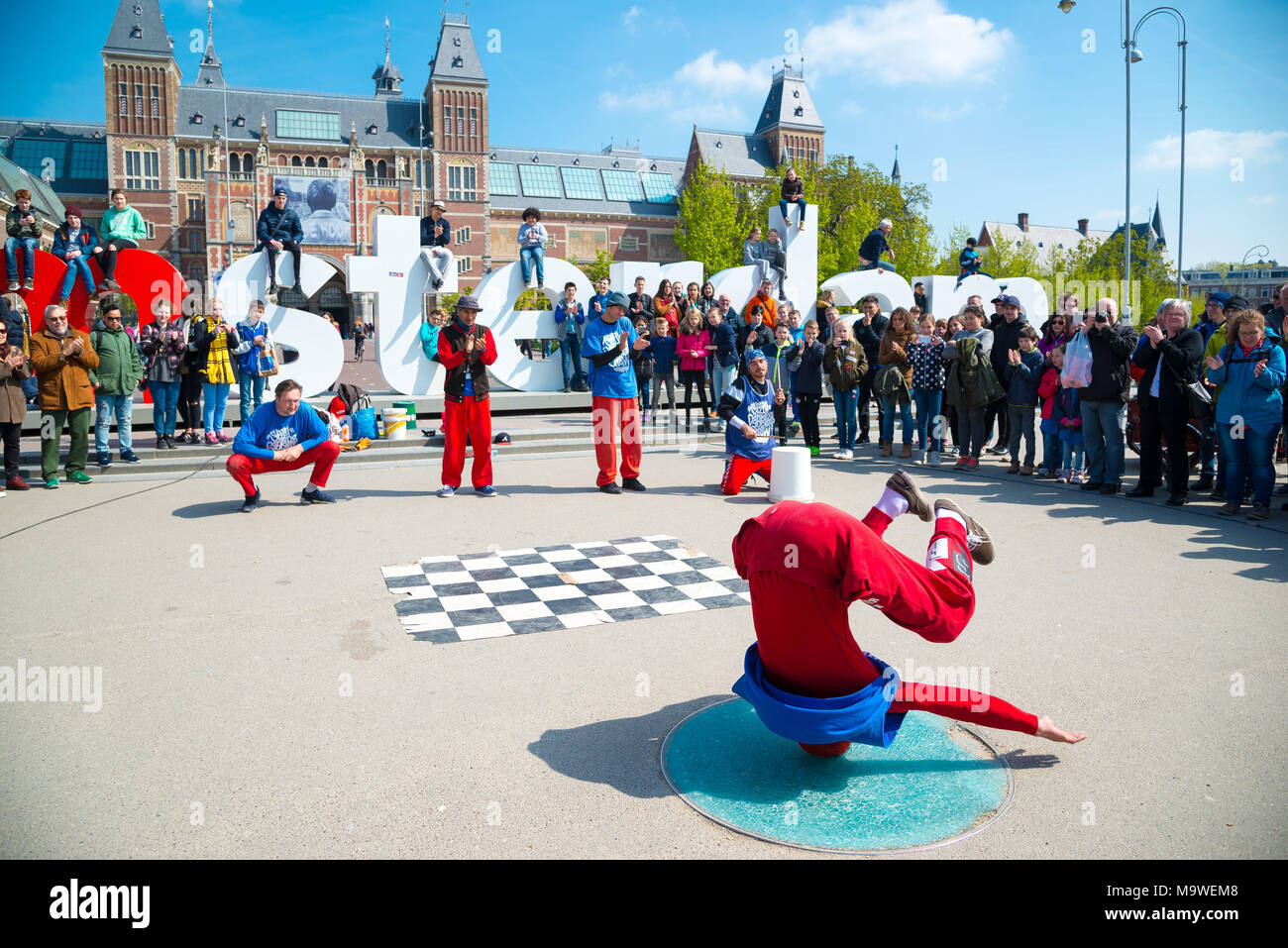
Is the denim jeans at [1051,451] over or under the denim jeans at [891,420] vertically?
under

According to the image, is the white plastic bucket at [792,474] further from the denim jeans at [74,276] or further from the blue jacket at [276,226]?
the denim jeans at [74,276]

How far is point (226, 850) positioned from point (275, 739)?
3.02ft

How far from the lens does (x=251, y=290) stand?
14.3 m

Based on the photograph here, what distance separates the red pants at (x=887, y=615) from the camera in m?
2.93

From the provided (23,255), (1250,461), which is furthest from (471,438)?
(23,255)

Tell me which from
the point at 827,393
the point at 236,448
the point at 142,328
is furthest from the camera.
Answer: the point at 827,393

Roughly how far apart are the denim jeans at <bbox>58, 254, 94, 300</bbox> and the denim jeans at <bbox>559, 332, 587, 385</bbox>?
785 centimetres

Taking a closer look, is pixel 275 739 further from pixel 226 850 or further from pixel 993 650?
pixel 993 650

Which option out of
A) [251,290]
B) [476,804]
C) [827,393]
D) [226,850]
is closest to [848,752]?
[476,804]

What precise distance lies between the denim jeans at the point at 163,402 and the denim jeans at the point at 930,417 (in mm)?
10334

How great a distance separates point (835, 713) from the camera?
3139 mm

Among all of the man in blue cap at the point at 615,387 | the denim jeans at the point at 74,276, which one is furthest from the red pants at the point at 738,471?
the denim jeans at the point at 74,276

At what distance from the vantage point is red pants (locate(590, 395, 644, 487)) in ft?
32.1
